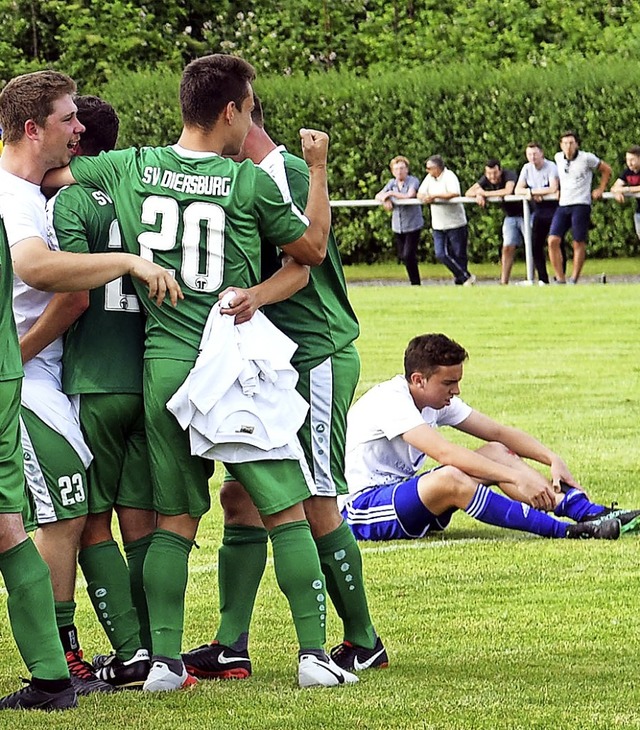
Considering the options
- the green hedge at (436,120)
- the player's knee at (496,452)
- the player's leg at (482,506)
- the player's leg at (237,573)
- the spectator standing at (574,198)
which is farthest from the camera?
the green hedge at (436,120)

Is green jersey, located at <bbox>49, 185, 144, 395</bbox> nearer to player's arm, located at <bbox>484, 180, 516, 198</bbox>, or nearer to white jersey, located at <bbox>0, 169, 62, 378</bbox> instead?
white jersey, located at <bbox>0, 169, 62, 378</bbox>

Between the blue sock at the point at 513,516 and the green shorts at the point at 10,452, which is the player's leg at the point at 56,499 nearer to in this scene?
the green shorts at the point at 10,452

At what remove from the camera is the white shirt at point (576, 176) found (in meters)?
23.2

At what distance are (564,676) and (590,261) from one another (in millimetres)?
24085

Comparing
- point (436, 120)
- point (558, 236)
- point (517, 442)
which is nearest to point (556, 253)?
point (558, 236)

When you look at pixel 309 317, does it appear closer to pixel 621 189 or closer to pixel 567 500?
pixel 567 500

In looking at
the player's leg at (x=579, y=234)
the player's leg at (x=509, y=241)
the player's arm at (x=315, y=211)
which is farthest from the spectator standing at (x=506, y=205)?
the player's arm at (x=315, y=211)

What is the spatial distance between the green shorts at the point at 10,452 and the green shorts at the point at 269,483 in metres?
0.66

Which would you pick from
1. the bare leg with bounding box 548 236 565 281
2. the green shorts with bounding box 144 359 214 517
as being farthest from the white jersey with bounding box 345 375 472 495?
the bare leg with bounding box 548 236 565 281

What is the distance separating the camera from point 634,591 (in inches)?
273

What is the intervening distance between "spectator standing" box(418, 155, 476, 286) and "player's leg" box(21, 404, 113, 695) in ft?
65.3

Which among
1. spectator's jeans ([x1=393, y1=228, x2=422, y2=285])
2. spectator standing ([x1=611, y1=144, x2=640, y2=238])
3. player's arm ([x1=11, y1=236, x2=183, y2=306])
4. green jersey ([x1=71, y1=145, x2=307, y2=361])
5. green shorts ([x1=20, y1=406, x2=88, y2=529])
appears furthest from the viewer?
spectator's jeans ([x1=393, y1=228, x2=422, y2=285])

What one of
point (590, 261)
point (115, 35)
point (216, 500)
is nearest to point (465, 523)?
point (216, 500)

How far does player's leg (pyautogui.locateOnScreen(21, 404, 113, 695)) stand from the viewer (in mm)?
5191
